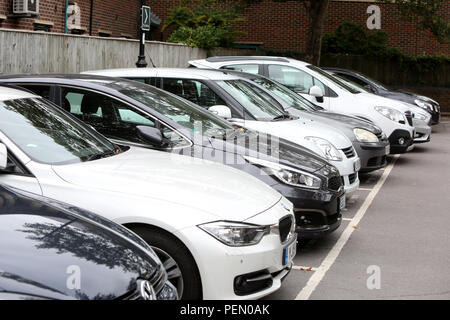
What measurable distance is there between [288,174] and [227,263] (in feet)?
7.16

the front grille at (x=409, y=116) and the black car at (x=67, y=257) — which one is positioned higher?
the black car at (x=67, y=257)

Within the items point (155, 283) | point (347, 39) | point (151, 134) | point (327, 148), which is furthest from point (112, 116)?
point (347, 39)

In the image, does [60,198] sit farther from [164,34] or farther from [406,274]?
[164,34]

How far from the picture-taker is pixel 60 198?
15.3 ft

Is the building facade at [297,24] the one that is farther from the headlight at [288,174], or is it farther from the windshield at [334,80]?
the headlight at [288,174]

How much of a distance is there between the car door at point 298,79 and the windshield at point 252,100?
3839 mm

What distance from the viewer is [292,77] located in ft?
44.4

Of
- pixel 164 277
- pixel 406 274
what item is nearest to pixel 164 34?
pixel 406 274

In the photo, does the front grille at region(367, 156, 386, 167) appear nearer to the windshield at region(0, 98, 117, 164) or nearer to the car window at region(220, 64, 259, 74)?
the car window at region(220, 64, 259, 74)

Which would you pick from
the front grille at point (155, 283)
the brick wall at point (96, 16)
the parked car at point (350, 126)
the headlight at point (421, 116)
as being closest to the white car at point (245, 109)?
the parked car at point (350, 126)

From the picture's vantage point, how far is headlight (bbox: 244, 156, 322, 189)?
6.56 m

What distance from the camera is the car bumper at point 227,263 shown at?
4539mm

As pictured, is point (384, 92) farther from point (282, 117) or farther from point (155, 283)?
point (155, 283)

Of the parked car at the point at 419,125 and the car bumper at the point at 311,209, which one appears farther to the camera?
the parked car at the point at 419,125
